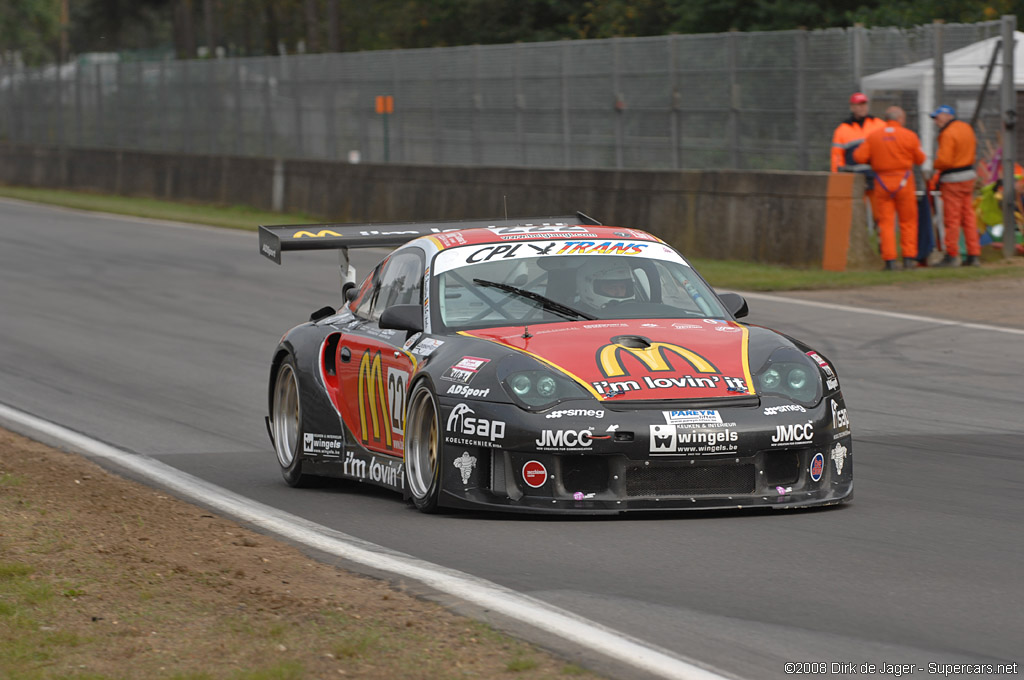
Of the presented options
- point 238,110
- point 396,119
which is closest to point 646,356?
point 396,119

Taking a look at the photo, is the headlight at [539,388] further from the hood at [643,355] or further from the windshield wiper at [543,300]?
the windshield wiper at [543,300]

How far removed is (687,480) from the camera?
23.6 feet

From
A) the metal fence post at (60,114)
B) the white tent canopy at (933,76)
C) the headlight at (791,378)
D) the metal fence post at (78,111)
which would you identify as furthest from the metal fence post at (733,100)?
the metal fence post at (60,114)

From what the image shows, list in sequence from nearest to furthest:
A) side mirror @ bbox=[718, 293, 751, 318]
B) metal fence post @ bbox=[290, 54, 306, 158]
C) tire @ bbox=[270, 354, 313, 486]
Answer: side mirror @ bbox=[718, 293, 751, 318]
tire @ bbox=[270, 354, 313, 486]
metal fence post @ bbox=[290, 54, 306, 158]

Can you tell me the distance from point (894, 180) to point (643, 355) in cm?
1289

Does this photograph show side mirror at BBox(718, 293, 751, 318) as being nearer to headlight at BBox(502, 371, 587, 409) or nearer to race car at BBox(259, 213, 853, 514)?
race car at BBox(259, 213, 853, 514)

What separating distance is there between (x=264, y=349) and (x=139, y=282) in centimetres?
704

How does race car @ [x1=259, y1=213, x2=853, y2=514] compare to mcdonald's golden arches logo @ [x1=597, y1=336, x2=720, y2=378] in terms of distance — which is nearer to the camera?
race car @ [x1=259, y1=213, x2=853, y2=514]

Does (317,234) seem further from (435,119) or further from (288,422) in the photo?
(435,119)

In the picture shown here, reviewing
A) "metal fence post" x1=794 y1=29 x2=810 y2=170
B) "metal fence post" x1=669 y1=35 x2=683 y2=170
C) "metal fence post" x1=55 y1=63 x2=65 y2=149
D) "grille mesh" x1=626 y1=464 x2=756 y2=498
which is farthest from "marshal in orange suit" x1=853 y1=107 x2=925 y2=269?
"metal fence post" x1=55 y1=63 x2=65 y2=149

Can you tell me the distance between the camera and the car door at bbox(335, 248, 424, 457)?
8227 mm

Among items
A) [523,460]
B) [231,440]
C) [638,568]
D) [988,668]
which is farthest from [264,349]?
[988,668]

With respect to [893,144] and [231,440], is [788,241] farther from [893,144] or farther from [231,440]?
[231,440]

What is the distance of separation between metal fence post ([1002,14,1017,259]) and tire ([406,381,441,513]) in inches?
542
